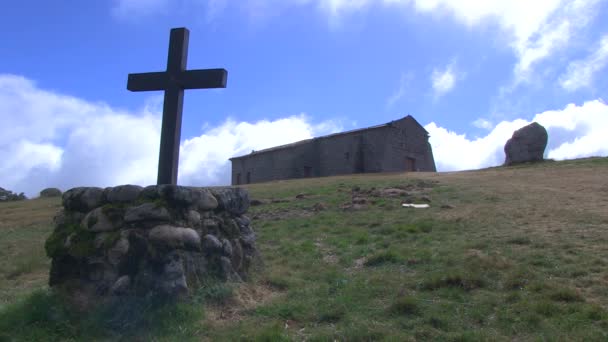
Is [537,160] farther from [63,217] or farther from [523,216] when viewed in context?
[63,217]

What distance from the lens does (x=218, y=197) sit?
21.6 ft

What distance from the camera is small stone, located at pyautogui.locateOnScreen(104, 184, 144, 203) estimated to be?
5.88 meters

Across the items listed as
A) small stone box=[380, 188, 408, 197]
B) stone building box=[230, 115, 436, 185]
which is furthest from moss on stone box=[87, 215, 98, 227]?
stone building box=[230, 115, 436, 185]

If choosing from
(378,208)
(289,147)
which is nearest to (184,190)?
(378,208)

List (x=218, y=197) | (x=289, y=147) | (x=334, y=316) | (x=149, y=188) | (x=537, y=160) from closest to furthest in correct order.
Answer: (x=334, y=316) < (x=149, y=188) < (x=218, y=197) < (x=537, y=160) < (x=289, y=147)

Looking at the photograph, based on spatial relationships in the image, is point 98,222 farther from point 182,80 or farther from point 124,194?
point 182,80

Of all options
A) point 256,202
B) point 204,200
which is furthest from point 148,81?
point 256,202

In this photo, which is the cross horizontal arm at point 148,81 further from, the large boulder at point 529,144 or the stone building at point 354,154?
the stone building at point 354,154

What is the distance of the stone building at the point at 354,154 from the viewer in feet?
113

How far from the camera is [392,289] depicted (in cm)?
620

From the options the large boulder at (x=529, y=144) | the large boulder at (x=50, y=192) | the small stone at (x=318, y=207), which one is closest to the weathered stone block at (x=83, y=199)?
the small stone at (x=318, y=207)

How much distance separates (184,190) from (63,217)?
1.59 m

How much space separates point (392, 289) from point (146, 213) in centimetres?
303

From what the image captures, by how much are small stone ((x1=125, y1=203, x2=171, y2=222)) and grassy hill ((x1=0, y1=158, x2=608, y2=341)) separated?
93 cm
